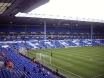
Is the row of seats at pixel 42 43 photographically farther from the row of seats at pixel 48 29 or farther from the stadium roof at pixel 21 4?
the stadium roof at pixel 21 4

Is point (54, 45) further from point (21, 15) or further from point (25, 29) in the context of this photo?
point (21, 15)

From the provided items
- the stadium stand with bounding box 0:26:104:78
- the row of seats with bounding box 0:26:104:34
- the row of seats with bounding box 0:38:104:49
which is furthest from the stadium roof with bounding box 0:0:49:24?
the row of seats with bounding box 0:26:104:34

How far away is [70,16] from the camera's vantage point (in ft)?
143

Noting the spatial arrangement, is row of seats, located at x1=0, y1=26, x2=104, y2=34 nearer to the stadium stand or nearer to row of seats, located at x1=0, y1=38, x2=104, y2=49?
the stadium stand

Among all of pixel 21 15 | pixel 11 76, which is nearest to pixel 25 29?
pixel 21 15

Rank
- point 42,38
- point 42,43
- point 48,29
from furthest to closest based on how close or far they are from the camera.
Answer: point 48,29 < point 42,38 < point 42,43

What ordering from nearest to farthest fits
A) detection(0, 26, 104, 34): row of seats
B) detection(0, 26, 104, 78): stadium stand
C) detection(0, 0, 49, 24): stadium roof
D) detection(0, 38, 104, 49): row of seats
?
detection(0, 0, 49, 24): stadium roof
detection(0, 38, 104, 49): row of seats
detection(0, 26, 104, 78): stadium stand
detection(0, 26, 104, 34): row of seats

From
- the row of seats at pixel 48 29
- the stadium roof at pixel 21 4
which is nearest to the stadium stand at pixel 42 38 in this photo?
the row of seats at pixel 48 29

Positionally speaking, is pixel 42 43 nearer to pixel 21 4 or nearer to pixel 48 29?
pixel 48 29

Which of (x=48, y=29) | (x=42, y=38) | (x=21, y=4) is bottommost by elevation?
(x=42, y=38)

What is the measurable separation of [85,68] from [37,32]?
117 feet

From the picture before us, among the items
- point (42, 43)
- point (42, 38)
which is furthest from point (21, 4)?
point (42, 38)

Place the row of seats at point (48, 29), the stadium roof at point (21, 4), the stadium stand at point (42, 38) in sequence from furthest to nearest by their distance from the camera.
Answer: the row of seats at point (48, 29)
the stadium stand at point (42, 38)
the stadium roof at point (21, 4)

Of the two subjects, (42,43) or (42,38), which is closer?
(42,43)
